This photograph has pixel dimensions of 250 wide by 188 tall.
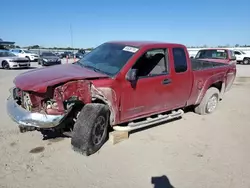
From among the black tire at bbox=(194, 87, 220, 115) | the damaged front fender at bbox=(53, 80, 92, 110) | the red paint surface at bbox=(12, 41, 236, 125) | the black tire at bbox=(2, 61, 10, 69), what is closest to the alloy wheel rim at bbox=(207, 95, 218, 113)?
the black tire at bbox=(194, 87, 220, 115)

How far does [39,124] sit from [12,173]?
2.54 ft

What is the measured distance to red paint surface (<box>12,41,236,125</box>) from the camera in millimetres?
3816

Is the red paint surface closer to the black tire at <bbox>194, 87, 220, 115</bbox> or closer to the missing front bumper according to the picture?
the missing front bumper

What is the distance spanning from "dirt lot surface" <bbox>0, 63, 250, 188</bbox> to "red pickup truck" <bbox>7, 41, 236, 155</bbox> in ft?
1.08

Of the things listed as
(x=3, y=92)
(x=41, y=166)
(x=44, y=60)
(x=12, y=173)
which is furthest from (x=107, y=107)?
(x=44, y=60)

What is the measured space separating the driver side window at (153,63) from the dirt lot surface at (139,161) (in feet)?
4.18

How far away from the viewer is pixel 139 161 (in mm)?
3896

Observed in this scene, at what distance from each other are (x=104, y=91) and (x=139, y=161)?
1.28 m

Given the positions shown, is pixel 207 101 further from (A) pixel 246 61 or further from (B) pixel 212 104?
A: (A) pixel 246 61

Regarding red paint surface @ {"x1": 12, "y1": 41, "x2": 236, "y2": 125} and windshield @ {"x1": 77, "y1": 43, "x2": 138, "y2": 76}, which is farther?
windshield @ {"x1": 77, "y1": 43, "x2": 138, "y2": 76}

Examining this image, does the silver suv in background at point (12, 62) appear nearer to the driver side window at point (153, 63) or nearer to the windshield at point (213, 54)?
the windshield at point (213, 54)

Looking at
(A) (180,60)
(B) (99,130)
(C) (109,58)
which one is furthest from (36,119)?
(A) (180,60)

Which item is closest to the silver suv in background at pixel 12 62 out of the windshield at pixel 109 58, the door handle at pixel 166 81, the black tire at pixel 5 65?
the black tire at pixel 5 65

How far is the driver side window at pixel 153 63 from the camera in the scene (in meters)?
4.99
